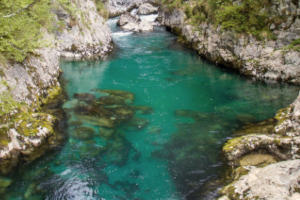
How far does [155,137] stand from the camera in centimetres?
1190

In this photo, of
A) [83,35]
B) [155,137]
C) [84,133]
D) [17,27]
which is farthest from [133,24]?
[155,137]

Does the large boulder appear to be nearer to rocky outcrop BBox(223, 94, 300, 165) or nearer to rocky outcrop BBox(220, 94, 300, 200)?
rocky outcrop BBox(220, 94, 300, 200)

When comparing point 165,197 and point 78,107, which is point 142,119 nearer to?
point 78,107

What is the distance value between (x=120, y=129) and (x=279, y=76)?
12.3 m

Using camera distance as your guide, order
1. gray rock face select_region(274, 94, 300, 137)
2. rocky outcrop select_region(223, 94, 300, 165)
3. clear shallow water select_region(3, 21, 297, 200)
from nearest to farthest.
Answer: clear shallow water select_region(3, 21, 297, 200) < rocky outcrop select_region(223, 94, 300, 165) < gray rock face select_region(274, 94, 300, 137)

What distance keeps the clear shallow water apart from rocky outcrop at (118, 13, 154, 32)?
15.3 m

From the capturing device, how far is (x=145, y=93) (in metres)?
17.0

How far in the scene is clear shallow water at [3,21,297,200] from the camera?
28.9 ft

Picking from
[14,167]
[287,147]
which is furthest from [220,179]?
[14,167]

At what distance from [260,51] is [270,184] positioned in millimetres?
14547

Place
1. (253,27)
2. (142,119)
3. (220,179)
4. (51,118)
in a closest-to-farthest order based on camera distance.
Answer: (220,179)
(51,118)
(142,119)
(253,27)

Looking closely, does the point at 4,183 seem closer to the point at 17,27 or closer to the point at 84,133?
the point at 84,133

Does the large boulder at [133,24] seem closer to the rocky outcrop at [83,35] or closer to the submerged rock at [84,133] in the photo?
the rocky outcrop at [83,35]

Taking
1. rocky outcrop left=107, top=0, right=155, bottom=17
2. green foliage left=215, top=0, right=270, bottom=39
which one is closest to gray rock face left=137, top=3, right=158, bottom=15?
rocky outcrop left=107, top=0, right=155, bottom=17
